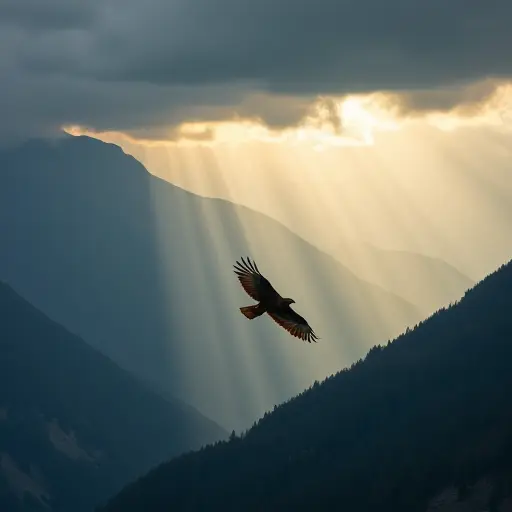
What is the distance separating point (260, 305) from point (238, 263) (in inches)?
74.1

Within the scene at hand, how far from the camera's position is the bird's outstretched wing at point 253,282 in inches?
1898

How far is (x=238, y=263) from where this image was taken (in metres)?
49.0

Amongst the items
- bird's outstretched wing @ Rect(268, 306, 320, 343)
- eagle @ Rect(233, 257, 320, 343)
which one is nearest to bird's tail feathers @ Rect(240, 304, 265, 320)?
eagle @ Rect(233, 257, 320, 343)

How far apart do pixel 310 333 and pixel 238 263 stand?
12.9 ft

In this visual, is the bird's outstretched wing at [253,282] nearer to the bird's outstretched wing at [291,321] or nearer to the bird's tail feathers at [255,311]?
the bird's tail feathers at [255,311]

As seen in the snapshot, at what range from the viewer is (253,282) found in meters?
48.5

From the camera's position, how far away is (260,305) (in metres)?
49.2

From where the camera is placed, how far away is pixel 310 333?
48906mm

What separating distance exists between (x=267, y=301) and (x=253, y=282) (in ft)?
3.22

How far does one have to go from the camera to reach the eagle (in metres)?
48.3

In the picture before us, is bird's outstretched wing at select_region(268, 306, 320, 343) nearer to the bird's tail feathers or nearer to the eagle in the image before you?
the eagle

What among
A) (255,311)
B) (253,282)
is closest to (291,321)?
(255,311)

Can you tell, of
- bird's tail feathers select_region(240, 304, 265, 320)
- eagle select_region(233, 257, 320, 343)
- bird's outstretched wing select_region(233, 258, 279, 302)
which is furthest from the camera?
bird's tail feathers select_region(240, 304, 265, 320)

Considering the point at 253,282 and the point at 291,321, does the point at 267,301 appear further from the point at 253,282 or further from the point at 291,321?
the point at 291,321
